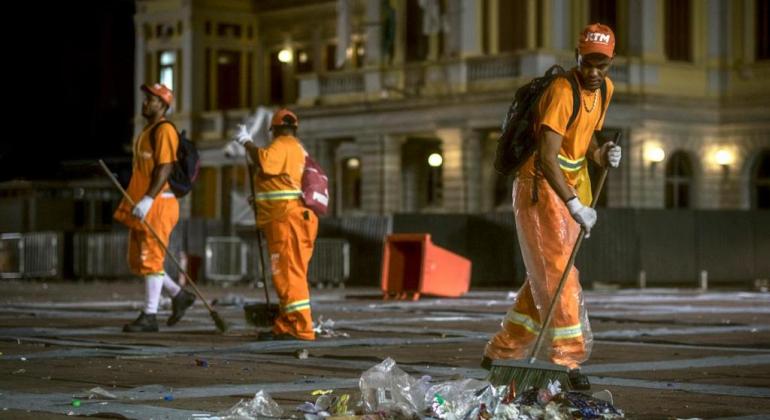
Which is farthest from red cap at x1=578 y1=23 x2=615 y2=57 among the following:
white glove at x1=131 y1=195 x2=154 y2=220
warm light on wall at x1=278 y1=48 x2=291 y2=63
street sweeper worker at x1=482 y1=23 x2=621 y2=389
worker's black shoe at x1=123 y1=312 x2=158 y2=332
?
warm light on wall at x1=278 y1=48 x2=291 y2=63

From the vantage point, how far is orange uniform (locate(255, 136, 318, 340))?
14.0 metres

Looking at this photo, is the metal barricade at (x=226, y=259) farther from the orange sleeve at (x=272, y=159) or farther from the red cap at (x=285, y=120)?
the orange sleeve at (x=272, y=159)

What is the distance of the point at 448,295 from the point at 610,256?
655 cm

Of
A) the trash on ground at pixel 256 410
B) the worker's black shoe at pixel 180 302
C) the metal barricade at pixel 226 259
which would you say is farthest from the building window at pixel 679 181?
the trash on ground at pixel 256 410

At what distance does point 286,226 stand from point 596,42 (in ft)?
15.0

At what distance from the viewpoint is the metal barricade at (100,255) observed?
1644 inches

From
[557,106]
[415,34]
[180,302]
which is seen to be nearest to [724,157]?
[415,34]

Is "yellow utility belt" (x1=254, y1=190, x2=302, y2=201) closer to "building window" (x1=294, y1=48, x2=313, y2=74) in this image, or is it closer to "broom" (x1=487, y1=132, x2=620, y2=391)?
"broom" (x1=487, y1=132, x2=620, y2=391)

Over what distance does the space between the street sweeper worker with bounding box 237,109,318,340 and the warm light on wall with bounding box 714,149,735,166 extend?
108 feet

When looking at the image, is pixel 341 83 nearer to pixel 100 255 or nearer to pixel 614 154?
pixel 100 255

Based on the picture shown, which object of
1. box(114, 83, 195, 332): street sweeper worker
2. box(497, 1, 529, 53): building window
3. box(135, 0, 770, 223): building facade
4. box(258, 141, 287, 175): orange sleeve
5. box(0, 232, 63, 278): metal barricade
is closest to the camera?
box(258, 141, 287, 175): orange sleeve

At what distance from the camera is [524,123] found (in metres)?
10.2

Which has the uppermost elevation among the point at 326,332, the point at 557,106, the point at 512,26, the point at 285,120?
the point at 512,26

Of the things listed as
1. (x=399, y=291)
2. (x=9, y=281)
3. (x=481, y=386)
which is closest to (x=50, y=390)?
(x=481, y=386)
